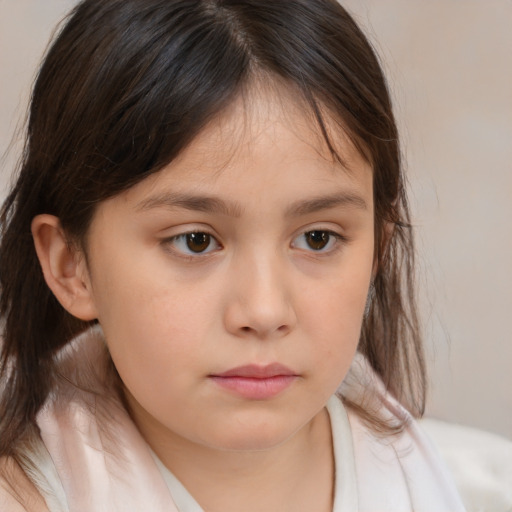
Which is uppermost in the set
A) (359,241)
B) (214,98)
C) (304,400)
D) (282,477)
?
(214,98)

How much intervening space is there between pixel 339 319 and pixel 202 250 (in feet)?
0.47

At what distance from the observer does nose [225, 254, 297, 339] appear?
1.05m

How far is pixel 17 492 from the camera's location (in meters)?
1.19

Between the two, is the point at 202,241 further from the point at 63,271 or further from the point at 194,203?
the point at 63,271

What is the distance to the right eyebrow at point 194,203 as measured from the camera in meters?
1.06

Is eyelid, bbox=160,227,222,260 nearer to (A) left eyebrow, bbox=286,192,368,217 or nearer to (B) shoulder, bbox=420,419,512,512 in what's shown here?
(A) left eyebrow, bbox=286,192,368,217

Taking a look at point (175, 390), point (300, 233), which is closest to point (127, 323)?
point (175, 390)

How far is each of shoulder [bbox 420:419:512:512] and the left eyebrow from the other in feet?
1.24

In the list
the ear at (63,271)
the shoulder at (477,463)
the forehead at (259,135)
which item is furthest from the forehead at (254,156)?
the shoulder at (477,463)

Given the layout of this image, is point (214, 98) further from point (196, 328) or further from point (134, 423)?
point (134, 423)

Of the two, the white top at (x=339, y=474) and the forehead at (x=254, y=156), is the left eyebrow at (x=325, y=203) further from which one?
the white top at (x=339, y=474)

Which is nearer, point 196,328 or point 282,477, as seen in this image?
point 196,328

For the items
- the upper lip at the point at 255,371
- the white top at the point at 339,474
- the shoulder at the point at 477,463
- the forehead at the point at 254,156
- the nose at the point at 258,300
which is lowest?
the shoulder at the point at 477,463

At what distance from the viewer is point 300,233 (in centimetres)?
110
